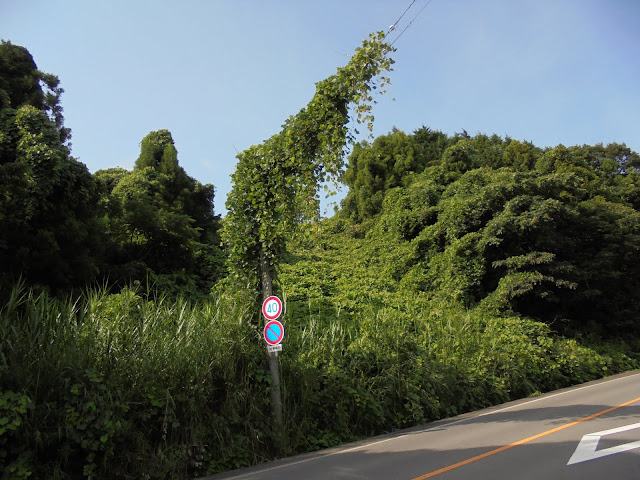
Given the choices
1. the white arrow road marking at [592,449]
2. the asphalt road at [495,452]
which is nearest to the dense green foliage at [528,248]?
the asphalt road at [495,452]

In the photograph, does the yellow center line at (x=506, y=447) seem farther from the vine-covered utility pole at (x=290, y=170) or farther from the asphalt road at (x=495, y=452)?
the vine-covered utility pole at (x=290, y=170)

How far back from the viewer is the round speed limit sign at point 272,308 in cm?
879

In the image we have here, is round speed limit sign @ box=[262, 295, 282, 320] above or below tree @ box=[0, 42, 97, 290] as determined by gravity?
below

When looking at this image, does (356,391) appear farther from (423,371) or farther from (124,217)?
(124,217)

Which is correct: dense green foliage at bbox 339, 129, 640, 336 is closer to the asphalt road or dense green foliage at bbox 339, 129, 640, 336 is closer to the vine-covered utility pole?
the asphalt road

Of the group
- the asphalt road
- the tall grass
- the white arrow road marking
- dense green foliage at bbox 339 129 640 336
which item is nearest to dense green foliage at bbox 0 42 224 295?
the tall grass

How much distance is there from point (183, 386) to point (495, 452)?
5.10m

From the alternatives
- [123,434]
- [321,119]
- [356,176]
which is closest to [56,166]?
[321,119]

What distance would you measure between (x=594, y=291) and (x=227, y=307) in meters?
20.2

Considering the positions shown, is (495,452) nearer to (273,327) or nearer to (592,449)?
(592,449)

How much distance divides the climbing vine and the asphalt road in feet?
13.5

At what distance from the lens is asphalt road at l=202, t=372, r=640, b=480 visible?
6.38 m

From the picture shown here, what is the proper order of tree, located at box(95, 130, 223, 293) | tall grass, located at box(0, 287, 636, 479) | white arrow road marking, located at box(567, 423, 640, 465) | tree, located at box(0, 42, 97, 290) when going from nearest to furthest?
tall grass, located at box(0, 287, 636, 479)
white arrow road marking, located at box(567, 423, 640, 465)
tree, located at box(0, 42, 97, 290)
tree, located at box(95, 130, 223, 293)

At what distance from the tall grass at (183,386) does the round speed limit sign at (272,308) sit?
77 cm
